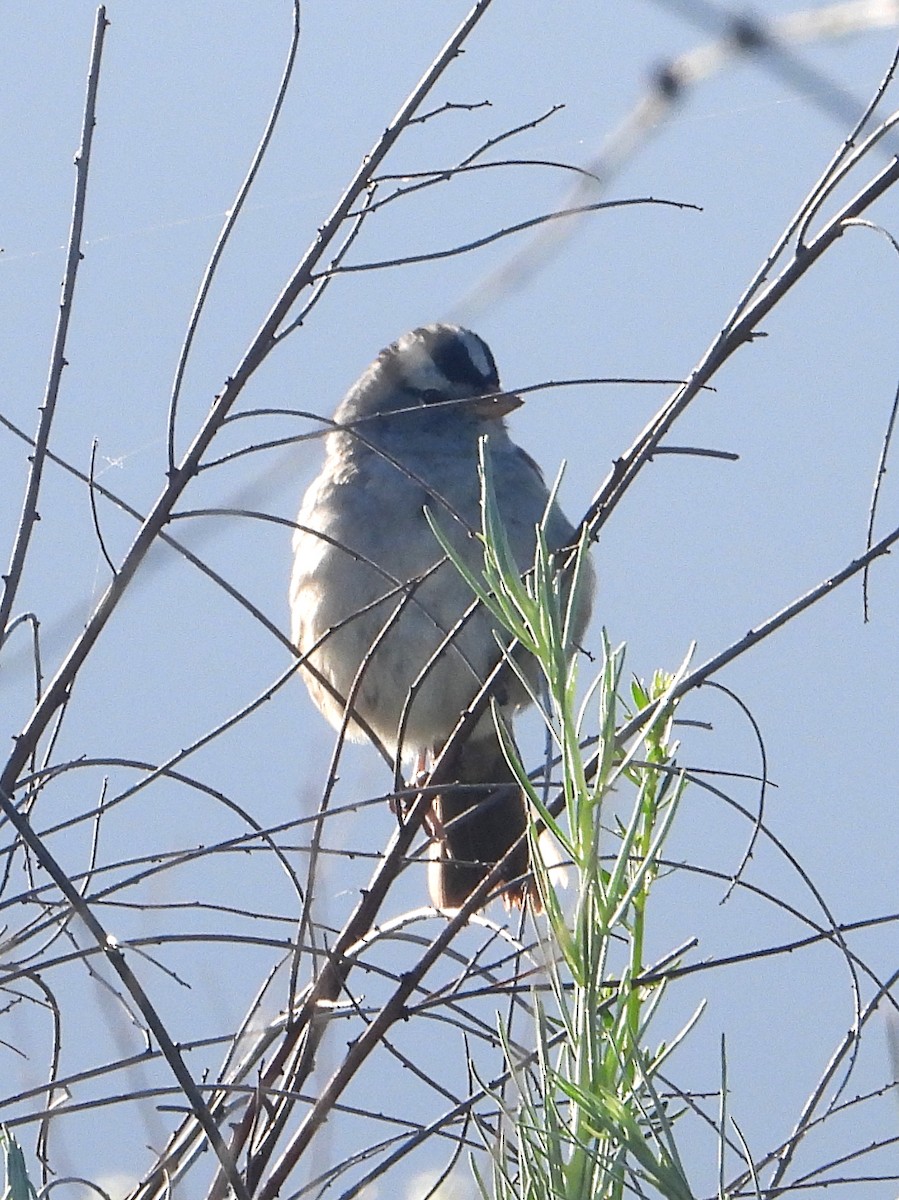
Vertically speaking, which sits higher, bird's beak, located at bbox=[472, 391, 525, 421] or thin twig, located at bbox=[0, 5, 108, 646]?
bird's beak, located at bbox=[472, 391, 525, 421]

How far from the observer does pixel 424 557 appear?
3.70 metres

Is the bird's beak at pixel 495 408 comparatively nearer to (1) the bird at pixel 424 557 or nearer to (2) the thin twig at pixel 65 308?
(1) the bird at pixel 424 557

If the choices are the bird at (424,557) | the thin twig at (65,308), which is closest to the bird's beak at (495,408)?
the bird at (424,557)

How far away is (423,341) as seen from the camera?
14.4 feet

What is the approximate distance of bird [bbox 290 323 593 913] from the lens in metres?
3.70

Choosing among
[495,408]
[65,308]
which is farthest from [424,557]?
[65,308]

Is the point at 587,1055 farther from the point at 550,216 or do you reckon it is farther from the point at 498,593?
the point at 550,216

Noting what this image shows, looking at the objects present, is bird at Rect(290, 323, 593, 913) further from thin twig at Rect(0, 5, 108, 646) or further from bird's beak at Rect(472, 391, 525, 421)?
thin twig at Rect(0, 5, 108, 646)

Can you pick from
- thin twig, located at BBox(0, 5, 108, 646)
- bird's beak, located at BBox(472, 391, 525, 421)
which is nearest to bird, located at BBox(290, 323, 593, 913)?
bird's beak, located at BBox(472, 391, 525, 421)

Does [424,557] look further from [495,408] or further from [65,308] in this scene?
[65,308]

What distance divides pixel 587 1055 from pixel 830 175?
84 centimetres

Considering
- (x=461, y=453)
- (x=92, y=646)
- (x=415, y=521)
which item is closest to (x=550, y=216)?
(x=92, y=646)

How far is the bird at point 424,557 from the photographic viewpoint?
3703 mm

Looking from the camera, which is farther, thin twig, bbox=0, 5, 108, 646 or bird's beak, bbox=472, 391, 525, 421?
bird's beak, bbox=472, 391, 525, 421
